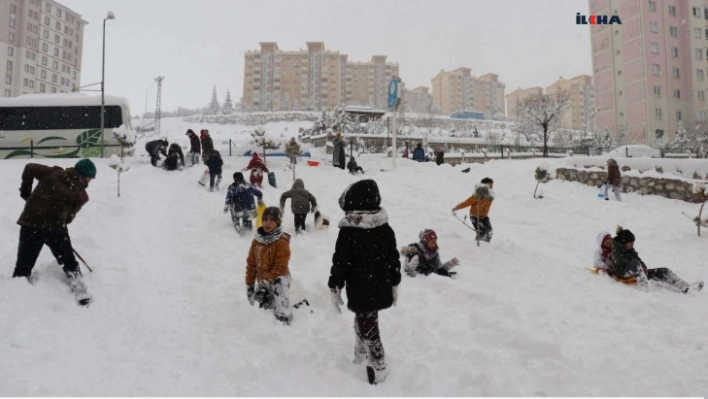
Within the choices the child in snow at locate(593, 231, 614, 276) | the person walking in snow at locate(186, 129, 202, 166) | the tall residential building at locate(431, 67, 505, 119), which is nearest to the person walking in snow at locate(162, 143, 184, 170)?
the person walking in snow at locate(186, 129, 202, 166)

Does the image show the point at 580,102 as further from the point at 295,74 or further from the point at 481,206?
the point at 481,206

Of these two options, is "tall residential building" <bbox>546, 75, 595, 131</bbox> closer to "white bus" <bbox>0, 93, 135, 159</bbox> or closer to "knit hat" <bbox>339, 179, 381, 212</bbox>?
"white bus" <bbox>0, 93, 135, 159</bbox>

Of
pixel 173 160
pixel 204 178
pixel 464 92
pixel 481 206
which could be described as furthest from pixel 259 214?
pixel 464 92

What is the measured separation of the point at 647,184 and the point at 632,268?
10898mm

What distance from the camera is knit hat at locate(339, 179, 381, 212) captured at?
3367 millimetres

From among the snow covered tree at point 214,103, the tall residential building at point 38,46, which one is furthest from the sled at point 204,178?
the snow covered tree at point 214,103

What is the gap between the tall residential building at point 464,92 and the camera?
11719cm

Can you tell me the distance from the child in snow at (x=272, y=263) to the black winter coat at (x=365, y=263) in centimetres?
106

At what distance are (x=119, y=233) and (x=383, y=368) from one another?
243 inches

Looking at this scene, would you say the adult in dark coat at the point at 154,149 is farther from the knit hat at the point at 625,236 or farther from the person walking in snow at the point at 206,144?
the knit hat at the point at 625,236

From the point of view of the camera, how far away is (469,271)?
6395 mm

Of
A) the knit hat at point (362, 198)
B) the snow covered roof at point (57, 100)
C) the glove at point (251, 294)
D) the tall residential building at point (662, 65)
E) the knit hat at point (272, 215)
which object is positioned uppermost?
the tall residential building at point (662, 65)

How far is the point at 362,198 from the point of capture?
337 centimetres

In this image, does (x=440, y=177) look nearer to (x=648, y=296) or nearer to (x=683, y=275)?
(x=683, y=275)
